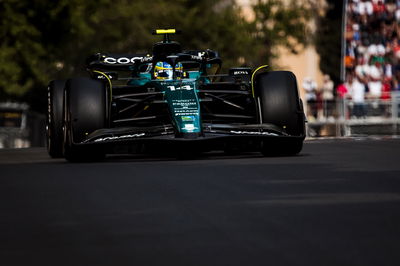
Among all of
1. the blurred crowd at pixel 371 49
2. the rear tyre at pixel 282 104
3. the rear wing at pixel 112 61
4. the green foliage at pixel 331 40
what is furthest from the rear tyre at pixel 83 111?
the green foliage at pixel 331 40

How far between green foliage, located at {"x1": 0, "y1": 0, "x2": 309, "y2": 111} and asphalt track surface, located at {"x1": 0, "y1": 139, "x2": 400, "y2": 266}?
29.9m

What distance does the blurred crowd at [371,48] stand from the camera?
122 feet

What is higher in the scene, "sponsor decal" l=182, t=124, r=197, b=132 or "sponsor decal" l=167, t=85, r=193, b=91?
"sponsor decal" l=167, t=85, r=193, b=91

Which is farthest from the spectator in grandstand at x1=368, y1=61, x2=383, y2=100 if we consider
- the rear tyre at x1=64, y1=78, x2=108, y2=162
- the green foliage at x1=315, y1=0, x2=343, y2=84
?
the green foliage at x1=315, y1=0, x2=343, y2=84

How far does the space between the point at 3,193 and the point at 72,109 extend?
4.80 meters

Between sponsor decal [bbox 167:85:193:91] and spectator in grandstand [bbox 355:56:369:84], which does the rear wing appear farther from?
spectator in grandstand [bbox 355:56:369:84]

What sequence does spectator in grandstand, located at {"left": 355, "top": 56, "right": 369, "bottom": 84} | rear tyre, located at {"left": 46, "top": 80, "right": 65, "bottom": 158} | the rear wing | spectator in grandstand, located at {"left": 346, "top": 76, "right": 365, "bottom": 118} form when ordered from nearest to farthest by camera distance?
rear tyre, located at {"left": 46, "top": 80, "right": 65, "bottom": 158}
the rear wing
spectator in grandstand, located at {"left": 346, "top": 76, "right": 365, "bottom": 118}
spectator in grandstand, located at {"left": 355, "top": 56, "right": 369, "bottom": 84}

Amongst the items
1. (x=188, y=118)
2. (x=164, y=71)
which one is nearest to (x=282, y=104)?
(x=188, y=118)

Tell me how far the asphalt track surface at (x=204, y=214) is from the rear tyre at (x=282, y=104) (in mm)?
1449

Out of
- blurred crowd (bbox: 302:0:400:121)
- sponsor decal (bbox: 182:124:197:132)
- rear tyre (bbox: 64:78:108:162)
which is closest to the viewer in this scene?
sponsor decal (bbox: 182:124:197:132)

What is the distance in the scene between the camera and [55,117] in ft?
57.1

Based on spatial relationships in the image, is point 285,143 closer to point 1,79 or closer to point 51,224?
point 51,224

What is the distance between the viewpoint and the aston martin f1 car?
15.8 metres

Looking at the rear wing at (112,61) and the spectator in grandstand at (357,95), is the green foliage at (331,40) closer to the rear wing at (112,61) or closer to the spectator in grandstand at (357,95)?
the spectator in grandstand at (357,95)
